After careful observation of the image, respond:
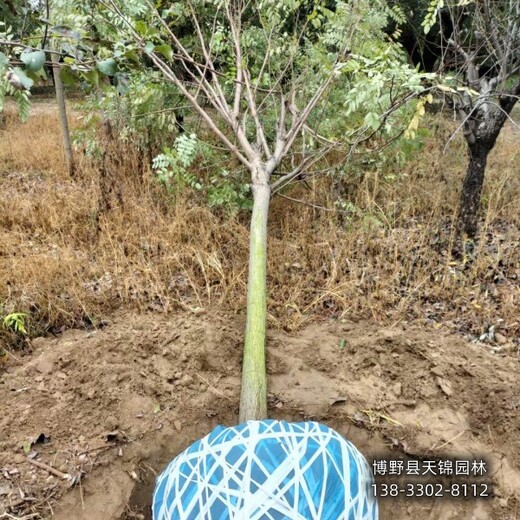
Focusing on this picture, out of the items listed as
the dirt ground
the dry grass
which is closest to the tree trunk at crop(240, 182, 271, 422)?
the dirt ground

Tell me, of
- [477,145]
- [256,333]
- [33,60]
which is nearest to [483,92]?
[477,145]

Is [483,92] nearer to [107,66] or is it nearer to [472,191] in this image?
[472,191]

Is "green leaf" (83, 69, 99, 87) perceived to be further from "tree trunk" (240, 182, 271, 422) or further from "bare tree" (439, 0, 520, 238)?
"bare tree" (439, 0, 520, 238)

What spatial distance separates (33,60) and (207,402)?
180 centimetres

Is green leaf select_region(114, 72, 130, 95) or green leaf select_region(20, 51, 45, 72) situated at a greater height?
green leaf select_region(20, 51, 45, 72)

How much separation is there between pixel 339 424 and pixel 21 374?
1727 mm

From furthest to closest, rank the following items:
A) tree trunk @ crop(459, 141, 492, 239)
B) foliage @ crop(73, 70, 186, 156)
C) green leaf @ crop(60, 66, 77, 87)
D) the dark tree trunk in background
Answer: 1. foliage @ crop(73, 70, 186, 156)
2. tree trunk @ crop(459, 141, 492, 239)
3. the dark tree trunk in background
4. green leaf @ crop(60, 66, 77, 87)

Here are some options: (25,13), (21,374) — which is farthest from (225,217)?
(25,13)

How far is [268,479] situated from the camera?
1.58 m

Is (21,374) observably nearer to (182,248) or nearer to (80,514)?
(80,514)

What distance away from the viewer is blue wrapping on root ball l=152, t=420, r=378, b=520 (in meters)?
1.54

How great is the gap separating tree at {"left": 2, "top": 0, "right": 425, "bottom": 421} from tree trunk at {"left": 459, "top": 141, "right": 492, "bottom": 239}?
1.84 feet

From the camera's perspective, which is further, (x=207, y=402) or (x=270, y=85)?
(x=270, y=85)

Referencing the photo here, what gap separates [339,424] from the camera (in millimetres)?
2316
